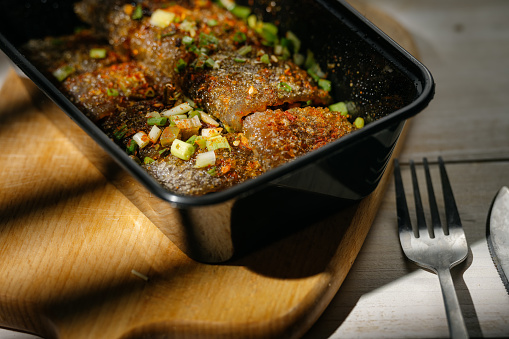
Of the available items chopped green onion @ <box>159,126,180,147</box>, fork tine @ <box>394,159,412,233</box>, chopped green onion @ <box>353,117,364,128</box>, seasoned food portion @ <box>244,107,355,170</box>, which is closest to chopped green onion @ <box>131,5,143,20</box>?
chopped green onion @ <box>159,126,180,147</box>

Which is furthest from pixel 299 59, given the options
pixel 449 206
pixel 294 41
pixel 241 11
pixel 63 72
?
pixel 63 72

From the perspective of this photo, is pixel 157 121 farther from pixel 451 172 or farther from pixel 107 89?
pixel 451 172

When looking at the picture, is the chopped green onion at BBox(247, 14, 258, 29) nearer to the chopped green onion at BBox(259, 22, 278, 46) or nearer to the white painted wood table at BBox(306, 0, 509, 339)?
the chopped green onion at BBox(259, 22, 278, 46)

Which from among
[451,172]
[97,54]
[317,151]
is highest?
[317,151]

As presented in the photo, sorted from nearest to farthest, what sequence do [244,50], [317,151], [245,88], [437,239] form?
[317,151], [437,239], [245,88], [244,50]

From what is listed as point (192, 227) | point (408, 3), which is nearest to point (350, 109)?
point (192, 227)

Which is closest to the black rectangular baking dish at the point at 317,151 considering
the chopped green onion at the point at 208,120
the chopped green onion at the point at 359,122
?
the chopped green onion at the point at 359,122

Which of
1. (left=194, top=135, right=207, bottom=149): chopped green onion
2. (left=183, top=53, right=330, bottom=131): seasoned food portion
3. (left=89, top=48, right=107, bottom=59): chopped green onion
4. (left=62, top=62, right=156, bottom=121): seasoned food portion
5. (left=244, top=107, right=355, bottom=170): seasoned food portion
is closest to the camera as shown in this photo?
(left=244, top=107, right=355, bottom=170): seasoned food portion
